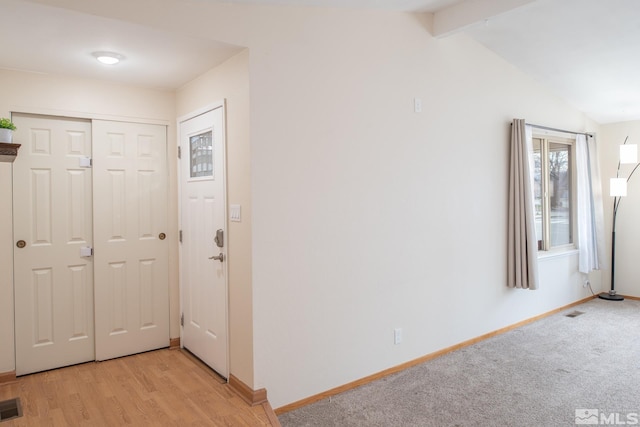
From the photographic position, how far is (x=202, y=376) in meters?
3.18

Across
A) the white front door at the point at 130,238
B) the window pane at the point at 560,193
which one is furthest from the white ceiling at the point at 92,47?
the window pane at the point at 560,193

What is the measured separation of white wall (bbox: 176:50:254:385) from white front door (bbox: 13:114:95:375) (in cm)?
126

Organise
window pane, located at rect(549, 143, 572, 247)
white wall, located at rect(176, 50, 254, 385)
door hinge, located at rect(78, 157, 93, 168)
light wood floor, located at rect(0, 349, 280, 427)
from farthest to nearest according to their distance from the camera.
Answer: window pane, located at rect(549, 143, 572, 247), door hinge, located at rect(78, 157, 93, 168), white wall, located at rect(176, 50, 254, 385), light wood floor, located at rect(0, 349, 280, 427)

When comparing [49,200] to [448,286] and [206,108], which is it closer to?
[206,108]

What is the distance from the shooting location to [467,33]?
3967mm

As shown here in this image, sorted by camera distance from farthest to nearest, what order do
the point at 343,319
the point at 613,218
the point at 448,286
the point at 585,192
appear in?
the point at 613,218 → the point at 585,192 → the point at 448,286 → the point at 343,319

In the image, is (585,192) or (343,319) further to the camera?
(585,192)

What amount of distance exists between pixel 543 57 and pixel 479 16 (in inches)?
53.9

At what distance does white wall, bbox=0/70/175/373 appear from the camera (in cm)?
307

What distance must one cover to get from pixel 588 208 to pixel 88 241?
5495 mm

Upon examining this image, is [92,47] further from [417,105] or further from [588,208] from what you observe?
[588,208]

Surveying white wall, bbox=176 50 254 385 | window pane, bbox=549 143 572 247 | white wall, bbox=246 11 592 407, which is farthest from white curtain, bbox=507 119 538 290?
white wall, bbox=176 50 254 385

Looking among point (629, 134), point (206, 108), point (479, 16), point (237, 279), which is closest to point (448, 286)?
point (237, 279)

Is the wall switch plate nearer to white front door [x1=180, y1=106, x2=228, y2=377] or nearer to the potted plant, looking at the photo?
white front door [x1=180, y1=106, x2=228, y2=377]
